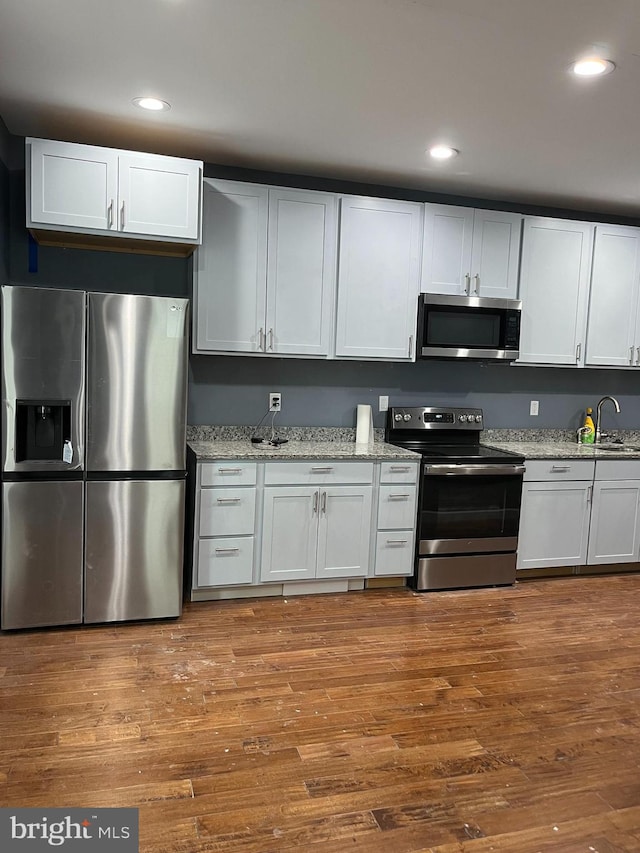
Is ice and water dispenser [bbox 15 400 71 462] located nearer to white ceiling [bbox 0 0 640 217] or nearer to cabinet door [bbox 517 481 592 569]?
white ceiling [bbox 0 0 640 217]

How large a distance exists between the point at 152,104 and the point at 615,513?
12.3 feet

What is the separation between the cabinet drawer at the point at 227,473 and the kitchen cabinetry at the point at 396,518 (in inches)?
31.4

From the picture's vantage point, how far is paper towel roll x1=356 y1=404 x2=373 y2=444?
4370 millimetres

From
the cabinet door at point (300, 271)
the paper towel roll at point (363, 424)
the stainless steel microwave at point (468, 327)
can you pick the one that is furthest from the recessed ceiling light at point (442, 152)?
the paper towel roll at point (363, 424)

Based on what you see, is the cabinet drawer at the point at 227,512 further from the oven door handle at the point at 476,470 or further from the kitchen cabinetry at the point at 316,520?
the oven door handle at the point at 476,470

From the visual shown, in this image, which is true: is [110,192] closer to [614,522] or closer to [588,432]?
[588,432]

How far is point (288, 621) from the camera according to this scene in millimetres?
3627

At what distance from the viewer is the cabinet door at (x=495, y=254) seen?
4.34 m

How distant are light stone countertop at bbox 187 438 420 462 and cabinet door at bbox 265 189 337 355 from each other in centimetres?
59

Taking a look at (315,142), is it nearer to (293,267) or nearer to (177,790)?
(293,267)

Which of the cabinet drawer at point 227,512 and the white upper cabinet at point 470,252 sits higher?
the white upper cabinet at point 470,252

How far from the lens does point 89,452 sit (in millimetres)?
3309

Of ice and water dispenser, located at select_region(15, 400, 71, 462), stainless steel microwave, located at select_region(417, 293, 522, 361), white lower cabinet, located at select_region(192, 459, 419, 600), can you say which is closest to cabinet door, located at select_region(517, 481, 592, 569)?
white lower cabinet, located at select_region(192, 459, 419, 600)

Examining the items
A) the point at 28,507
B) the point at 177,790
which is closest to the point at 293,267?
the point at 28,507
